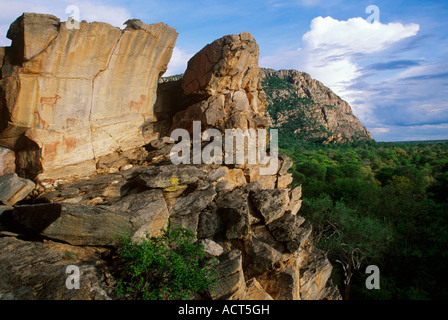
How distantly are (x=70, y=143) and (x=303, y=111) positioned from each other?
278 feet

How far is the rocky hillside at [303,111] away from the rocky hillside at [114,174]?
61585 mm

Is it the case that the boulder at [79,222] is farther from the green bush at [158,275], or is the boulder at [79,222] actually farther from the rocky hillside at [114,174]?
the green bush at [158,275]

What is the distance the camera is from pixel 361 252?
16.6m

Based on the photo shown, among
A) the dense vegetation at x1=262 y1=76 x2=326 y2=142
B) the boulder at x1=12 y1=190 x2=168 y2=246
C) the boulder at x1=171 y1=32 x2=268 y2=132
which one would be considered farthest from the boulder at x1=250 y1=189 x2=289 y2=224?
the dense vegetation at x1=262 y1=76 x2=326 y2=142

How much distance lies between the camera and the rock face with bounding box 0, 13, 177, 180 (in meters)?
8.77

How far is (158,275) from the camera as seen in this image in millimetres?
6422

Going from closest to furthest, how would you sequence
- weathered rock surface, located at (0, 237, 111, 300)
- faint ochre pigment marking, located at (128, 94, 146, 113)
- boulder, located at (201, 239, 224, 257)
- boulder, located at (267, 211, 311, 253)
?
weathered rock surface, located at (0, 237, 111, 300) → boulder, located at (201, 239, 224, 257) → boulder, located at (267, 211, 311, 253) → faint ochre pigment marking, located at (128, 94, 146, 113)

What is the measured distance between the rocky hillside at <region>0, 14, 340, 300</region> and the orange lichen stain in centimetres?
5

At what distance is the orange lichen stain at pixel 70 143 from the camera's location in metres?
9.73

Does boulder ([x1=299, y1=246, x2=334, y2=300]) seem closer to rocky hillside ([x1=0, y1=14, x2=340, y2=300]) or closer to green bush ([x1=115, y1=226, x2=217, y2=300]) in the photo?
rocky hillside ([x1=0, y1=14, x2=340, y2=300])

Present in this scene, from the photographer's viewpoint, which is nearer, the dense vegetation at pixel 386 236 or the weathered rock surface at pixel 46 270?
the weathered rock surface at pixel 46 270

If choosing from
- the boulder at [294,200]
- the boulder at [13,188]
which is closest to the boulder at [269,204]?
the boulder at [294,200]

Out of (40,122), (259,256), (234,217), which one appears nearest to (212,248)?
(234,217)

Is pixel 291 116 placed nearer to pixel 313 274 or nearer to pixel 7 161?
pixel 313 274
